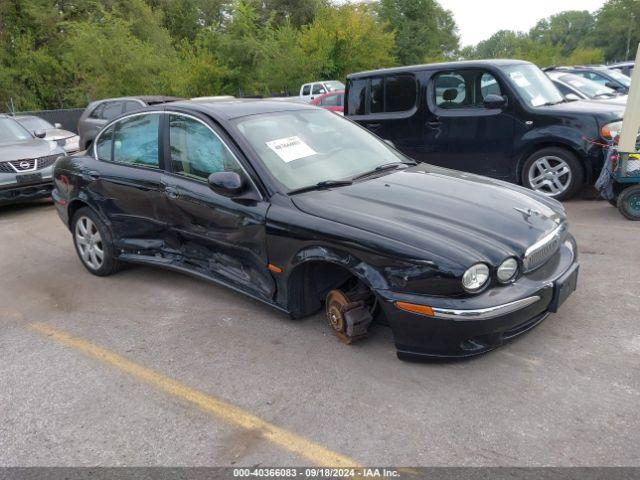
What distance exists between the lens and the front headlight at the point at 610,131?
22.6ft

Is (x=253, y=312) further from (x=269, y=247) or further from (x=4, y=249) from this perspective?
(x=4, y=249)

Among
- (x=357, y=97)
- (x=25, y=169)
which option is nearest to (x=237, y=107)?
(x=357, y=97)

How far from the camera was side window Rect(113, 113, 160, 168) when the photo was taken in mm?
4828

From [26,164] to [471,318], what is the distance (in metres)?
8.14

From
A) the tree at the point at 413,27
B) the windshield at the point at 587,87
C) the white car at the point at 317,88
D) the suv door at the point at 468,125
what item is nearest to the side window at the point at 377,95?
the suv door at the point at 468,125

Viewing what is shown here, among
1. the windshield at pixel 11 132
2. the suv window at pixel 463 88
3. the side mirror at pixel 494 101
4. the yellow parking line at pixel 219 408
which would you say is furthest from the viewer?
the windshield at pixel 11 132

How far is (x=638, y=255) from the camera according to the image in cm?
516

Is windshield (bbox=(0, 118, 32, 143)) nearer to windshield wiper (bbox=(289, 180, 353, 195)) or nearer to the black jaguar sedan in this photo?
the black jaguar sedan

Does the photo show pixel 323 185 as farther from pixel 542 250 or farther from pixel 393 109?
pixel 393 109

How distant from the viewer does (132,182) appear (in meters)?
4.92

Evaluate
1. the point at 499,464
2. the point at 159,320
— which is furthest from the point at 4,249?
the point at 499,464

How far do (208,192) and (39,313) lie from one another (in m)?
1.91

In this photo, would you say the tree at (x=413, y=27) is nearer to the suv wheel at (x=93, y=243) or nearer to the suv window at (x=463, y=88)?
the suv window at (x=463, y=88)

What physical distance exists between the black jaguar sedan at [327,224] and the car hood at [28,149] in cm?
424
